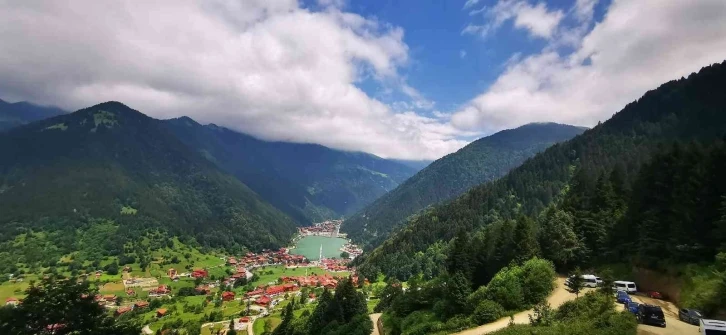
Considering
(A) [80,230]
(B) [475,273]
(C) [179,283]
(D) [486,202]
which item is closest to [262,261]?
(C) [179,283]

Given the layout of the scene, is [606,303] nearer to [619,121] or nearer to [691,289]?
[691,289]

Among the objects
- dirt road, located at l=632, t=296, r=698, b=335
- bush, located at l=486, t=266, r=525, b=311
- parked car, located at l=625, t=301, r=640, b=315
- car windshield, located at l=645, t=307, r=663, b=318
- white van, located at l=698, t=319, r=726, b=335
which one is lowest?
bush, located at l=486, t=266, r=525, b=311

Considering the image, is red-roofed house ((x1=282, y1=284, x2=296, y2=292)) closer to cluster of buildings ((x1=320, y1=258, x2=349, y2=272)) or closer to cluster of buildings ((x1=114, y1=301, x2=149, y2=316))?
cluster of buildings ((x1=320, y1=258, x2=349, y2=272))

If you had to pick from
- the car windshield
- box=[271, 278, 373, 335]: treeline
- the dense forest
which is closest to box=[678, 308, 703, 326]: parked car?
the dense forest

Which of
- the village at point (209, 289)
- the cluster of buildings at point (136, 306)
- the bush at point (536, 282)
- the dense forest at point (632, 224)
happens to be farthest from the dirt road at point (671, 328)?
the cluster of buildings at point (136, 306)

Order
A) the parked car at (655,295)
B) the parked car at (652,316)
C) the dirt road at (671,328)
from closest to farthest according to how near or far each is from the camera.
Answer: the dirt road at (671,328) → the parked car at (652,316) → the parked car at (655,295)

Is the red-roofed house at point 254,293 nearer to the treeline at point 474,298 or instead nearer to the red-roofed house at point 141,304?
the red-roofed house at point 141,304

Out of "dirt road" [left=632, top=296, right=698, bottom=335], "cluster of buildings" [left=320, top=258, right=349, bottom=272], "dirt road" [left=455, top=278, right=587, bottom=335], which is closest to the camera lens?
"dirt road" [left=632, top=296, right=698, bottom=335]
